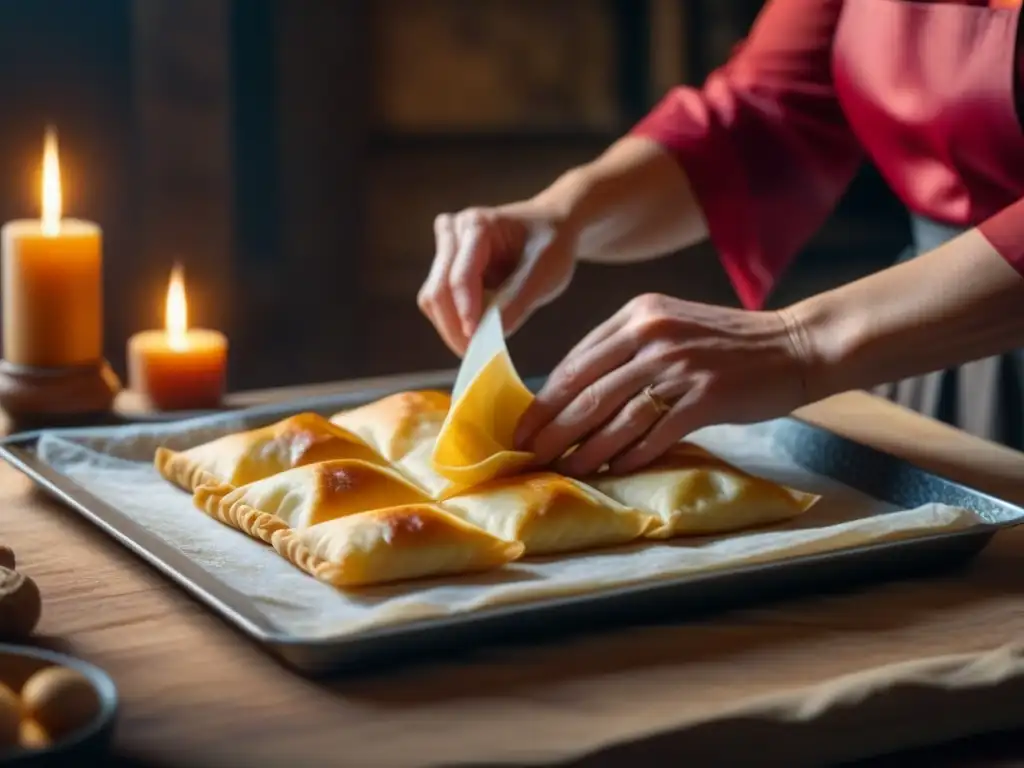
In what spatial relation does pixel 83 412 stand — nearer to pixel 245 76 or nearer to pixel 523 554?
pixel 523 554

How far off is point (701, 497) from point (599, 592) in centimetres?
26

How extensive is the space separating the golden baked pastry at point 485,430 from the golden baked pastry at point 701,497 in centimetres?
8

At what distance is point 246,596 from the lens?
999 millimetres

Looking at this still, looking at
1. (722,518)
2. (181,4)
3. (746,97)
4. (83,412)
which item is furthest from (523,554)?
(181,4)

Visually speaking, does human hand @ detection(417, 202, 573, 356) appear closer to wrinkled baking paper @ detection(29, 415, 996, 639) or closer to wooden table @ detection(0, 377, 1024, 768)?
wrinkled baking paper @ detection(29, 415, 996, 639)

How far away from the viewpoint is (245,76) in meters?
2.85

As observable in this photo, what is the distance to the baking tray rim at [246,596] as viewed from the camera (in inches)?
36.0

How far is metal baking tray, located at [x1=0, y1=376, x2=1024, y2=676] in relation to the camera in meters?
0.92

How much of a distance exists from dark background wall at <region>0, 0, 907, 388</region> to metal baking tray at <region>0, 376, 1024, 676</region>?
4.73ft

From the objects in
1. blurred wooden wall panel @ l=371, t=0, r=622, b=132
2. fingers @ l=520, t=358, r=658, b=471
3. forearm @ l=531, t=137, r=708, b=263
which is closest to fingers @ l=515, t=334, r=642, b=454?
fingers @ l=520, t=358, r=658, b=471

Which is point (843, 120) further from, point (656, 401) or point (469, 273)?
point (656, 401)

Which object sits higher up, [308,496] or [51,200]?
[51,200]

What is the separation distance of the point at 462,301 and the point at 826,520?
1.43 ft

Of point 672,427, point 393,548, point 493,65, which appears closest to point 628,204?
point 672,427
